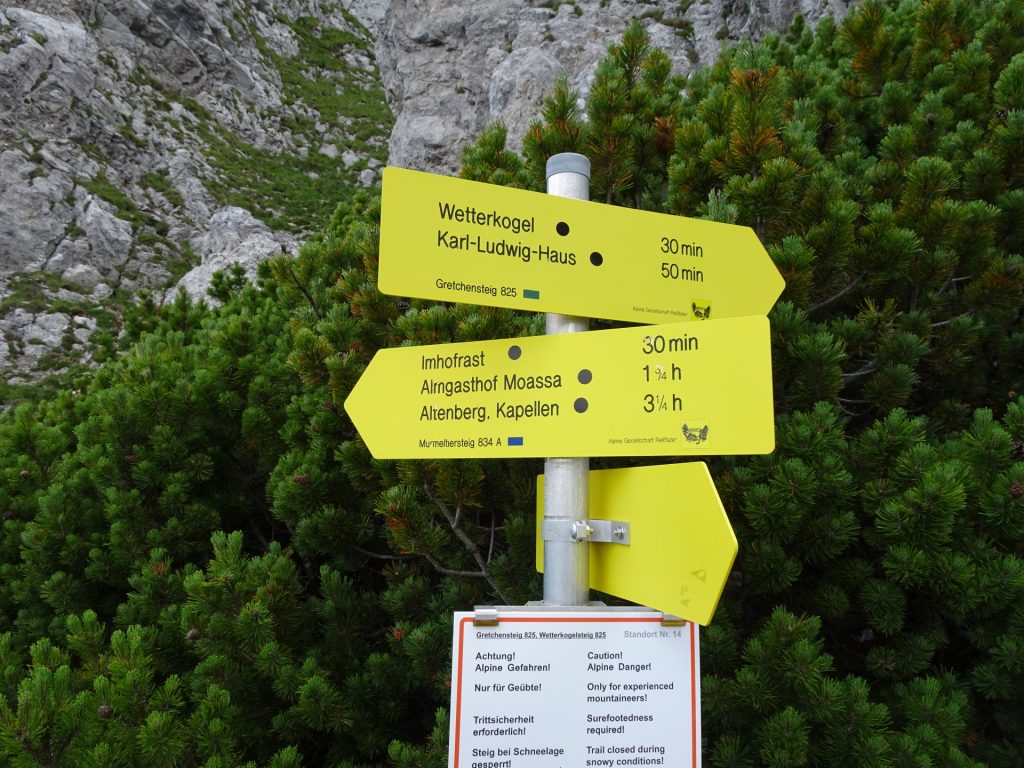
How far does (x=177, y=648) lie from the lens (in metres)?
2.26

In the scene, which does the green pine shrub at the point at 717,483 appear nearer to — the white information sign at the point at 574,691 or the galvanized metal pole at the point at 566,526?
the white information sign at the point at 574,691

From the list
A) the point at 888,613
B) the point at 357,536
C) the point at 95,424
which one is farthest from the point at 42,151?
the point at 888,613

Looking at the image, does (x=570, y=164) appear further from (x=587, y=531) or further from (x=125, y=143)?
(x=125, y=143)

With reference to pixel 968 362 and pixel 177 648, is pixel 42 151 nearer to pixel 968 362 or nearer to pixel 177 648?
pixel 177 648

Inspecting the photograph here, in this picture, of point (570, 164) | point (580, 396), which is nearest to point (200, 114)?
point (570, 164)

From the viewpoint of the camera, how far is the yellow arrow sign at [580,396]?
1092mm

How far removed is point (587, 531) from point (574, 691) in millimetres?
299

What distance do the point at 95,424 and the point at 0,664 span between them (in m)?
1.41

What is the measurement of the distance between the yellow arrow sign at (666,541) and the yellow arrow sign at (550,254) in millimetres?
379

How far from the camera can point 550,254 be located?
1.27 metres

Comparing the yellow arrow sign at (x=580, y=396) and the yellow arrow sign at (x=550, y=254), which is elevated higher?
the yellow arrow sign at (x=550, y=254)

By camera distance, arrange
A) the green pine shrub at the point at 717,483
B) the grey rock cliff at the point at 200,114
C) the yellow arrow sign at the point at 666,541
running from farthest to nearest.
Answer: the grey rock cliff at the point at 200,114
the green pine shrub at the point at 717,483
the yellow arrow sign at the point at 666,541

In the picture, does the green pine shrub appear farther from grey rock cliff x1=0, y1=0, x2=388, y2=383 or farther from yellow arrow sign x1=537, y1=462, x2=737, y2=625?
grey rock cliff x1=0, y1=0, x2=388, y2=383

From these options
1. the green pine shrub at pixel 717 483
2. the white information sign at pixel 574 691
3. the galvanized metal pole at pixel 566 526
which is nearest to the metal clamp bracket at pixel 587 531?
the galvanized metal pole at pixel 566 526
